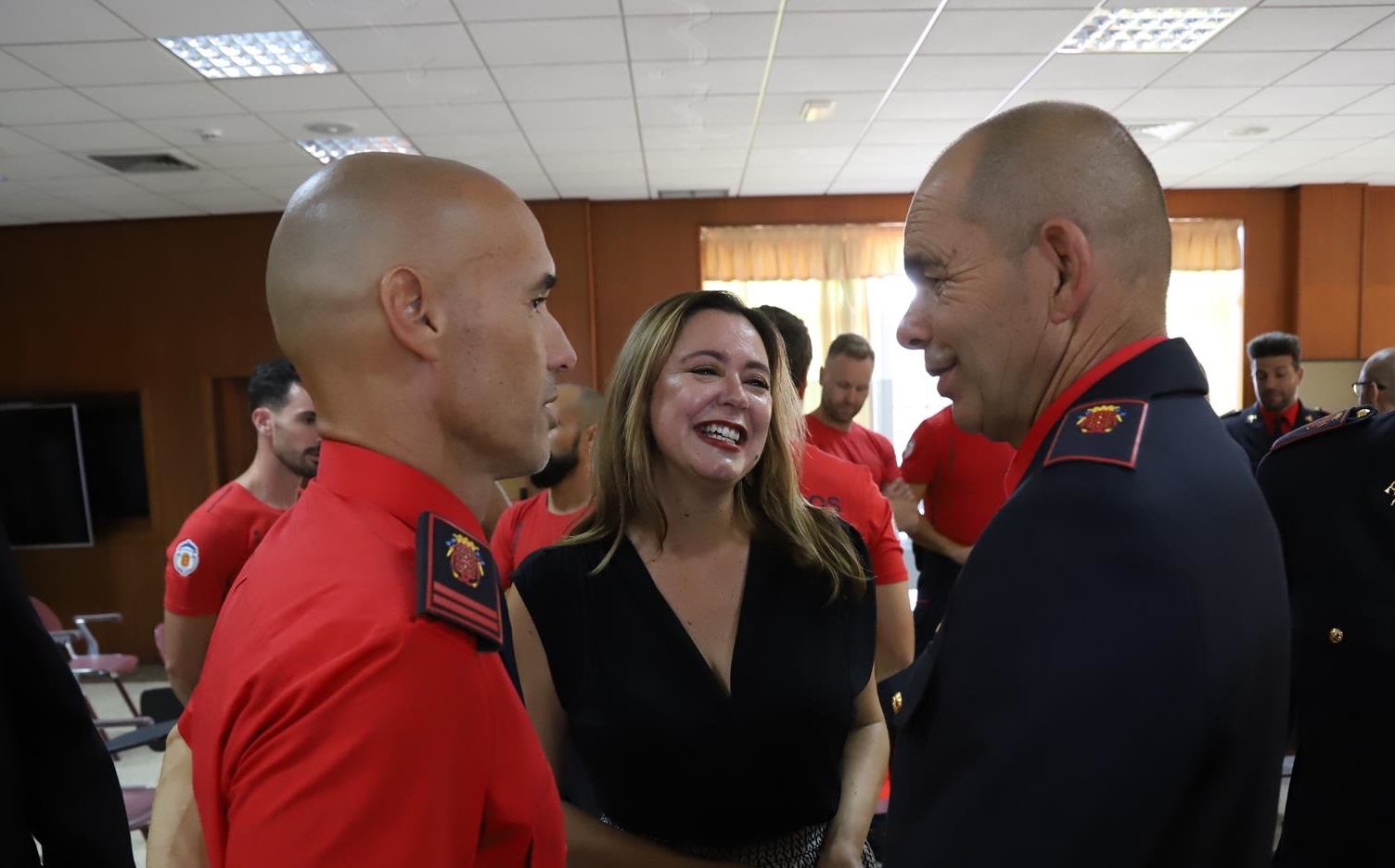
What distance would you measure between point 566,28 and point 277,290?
3.21m

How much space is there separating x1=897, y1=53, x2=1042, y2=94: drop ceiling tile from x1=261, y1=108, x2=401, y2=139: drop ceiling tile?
9.15 feet

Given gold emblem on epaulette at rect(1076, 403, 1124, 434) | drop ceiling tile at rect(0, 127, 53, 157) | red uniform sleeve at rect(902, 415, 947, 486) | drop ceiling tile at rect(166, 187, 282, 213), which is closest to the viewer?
gold emblem on epaulette at rect(1076, 403, 1124, 434)

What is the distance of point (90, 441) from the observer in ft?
22.0

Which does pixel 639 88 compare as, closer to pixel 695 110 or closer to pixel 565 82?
pixel 565 82

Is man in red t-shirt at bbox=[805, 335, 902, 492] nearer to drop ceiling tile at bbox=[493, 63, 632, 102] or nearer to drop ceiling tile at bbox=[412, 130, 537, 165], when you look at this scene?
drop ceiling tile at bbox=[493, 63, 632, 102]

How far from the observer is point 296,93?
4227mm

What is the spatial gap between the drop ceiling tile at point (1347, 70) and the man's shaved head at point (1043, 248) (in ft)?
15.0

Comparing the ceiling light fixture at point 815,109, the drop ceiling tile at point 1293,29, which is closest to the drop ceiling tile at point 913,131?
the ceiling light fixture at point 815,109

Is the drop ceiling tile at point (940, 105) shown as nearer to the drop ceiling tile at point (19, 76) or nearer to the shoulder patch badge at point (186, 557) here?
the shoulder patch badge at point (186, 557)

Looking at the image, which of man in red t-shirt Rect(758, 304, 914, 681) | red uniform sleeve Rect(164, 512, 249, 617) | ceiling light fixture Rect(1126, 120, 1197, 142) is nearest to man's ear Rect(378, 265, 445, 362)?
man in red t-shirt Rect(758, 304, 914, 681)

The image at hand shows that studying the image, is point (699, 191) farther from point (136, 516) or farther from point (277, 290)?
point (277, 290)

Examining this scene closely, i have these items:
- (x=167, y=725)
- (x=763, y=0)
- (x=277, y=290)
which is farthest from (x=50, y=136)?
(x=277, y=290)

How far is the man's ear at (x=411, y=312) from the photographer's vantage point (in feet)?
2.63

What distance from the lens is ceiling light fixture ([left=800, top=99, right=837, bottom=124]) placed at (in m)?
4.71
